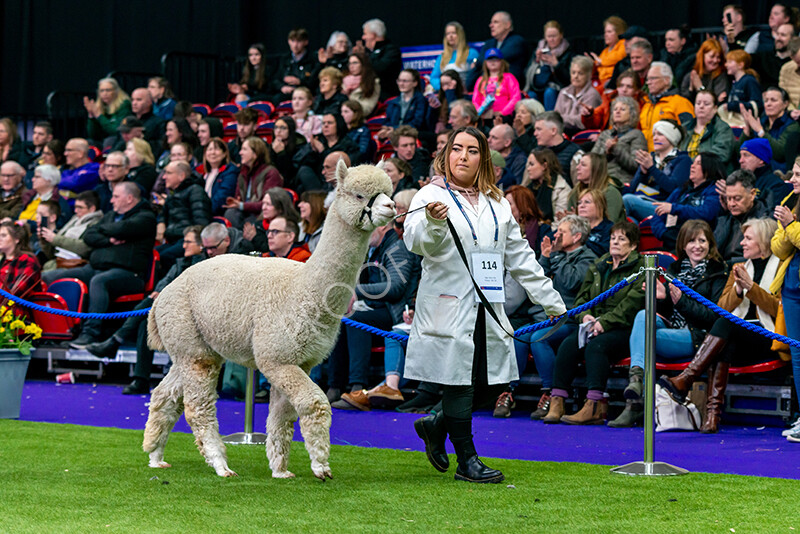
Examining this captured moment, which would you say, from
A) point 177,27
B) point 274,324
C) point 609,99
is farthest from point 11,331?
point 177,27

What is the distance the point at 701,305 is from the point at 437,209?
3.74m

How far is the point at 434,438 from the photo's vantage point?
243 inches

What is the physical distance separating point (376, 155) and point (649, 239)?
4.22 m

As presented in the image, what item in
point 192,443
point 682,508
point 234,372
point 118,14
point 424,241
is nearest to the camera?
point 682,508

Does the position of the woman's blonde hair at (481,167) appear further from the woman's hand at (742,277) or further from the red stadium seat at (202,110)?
the red stadium seat at (202,110)

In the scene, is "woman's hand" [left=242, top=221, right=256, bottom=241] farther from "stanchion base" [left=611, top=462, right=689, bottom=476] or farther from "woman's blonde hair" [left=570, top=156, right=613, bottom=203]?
"stanchion base" [left=611, top=462, right=689, bottom=476]

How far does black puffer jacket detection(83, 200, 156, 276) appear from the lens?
11.8 m

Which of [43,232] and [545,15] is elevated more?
[545,15]

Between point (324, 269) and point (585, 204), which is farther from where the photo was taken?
point (585, 204)

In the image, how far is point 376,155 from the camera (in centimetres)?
1336

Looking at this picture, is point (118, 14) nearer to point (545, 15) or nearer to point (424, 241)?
point (545, 15)

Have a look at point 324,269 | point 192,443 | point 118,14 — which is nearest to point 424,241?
point 324,269

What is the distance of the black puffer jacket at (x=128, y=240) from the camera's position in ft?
38.8

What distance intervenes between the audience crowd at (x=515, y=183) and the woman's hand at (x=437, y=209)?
80.6 inches
